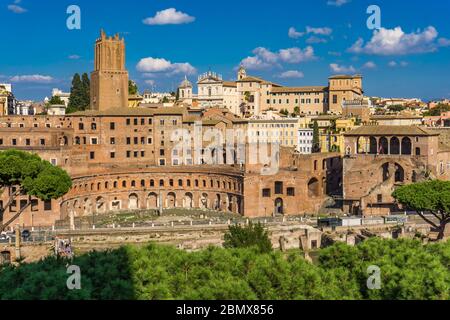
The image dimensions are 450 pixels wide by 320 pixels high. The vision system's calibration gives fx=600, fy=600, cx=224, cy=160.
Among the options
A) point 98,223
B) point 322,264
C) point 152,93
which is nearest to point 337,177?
point 98,223

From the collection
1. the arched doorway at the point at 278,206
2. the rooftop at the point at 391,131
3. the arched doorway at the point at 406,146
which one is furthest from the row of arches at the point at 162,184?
Answer: the arched doorway at the point at 406,146

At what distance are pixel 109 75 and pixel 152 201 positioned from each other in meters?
19.8

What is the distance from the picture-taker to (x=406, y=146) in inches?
2518

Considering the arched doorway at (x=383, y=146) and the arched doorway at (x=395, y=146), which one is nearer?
the arched doorway at (x=395, y=146)

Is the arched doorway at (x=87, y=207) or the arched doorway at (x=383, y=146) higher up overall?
the arched doorway at (x=383, y=146)

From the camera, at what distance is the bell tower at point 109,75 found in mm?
79000

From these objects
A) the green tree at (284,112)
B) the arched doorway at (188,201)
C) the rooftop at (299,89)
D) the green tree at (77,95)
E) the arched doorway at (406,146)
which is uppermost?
the rooftop at (299,89)

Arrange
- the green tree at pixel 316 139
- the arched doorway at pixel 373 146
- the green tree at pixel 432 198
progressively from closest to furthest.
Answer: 1. the green tree at pixel 432 198
2. the arched doorway at pixel 373 146
3. the green tree at pixel 316 139

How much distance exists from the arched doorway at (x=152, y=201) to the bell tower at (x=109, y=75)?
15554 millimetres

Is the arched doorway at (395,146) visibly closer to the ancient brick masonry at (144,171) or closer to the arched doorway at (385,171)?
the arched doorway at (385,171)

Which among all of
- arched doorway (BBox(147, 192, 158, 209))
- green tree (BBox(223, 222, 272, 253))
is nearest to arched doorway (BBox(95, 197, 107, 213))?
arched doorway (BBox(147, 192, 158, 209))

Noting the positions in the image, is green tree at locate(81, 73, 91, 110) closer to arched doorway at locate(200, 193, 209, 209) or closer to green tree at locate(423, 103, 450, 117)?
arched doorway at locate(200, 193, 209, 209)

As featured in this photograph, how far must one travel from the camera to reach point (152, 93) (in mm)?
135500

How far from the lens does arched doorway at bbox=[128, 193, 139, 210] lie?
68938 mm
